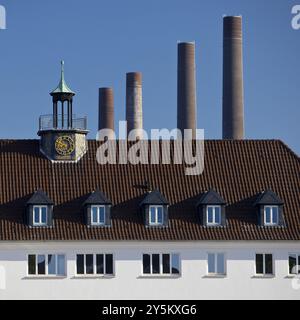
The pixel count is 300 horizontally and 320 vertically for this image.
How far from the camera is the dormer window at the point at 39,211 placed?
322 ft

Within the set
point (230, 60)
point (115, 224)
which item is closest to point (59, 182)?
point (115, 224)

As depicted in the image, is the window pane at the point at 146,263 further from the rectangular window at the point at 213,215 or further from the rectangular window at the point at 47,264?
the rectangular window at the point at 47,264

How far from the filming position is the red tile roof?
98438 mm

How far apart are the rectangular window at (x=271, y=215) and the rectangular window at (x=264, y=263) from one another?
6.60ft

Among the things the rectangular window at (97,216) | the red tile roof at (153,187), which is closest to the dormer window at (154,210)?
the red tile roof at (153,187)

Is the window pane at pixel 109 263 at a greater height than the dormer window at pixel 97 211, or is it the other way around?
the dormer window at pixel 97 211

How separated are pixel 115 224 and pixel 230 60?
2302 inches

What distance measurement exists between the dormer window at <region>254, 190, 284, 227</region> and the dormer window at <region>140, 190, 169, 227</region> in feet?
18.2

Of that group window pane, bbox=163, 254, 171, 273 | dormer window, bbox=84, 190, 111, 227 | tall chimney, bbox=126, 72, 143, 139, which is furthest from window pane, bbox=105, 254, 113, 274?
tall chimney, bbox=126, 72, 143, 139

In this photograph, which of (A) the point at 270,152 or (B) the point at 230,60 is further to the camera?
(B) the point at 230,60

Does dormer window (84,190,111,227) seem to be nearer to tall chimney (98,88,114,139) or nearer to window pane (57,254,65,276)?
window pane (57,254,65,276)

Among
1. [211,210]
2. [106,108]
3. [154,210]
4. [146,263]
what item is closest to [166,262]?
[146,263]
